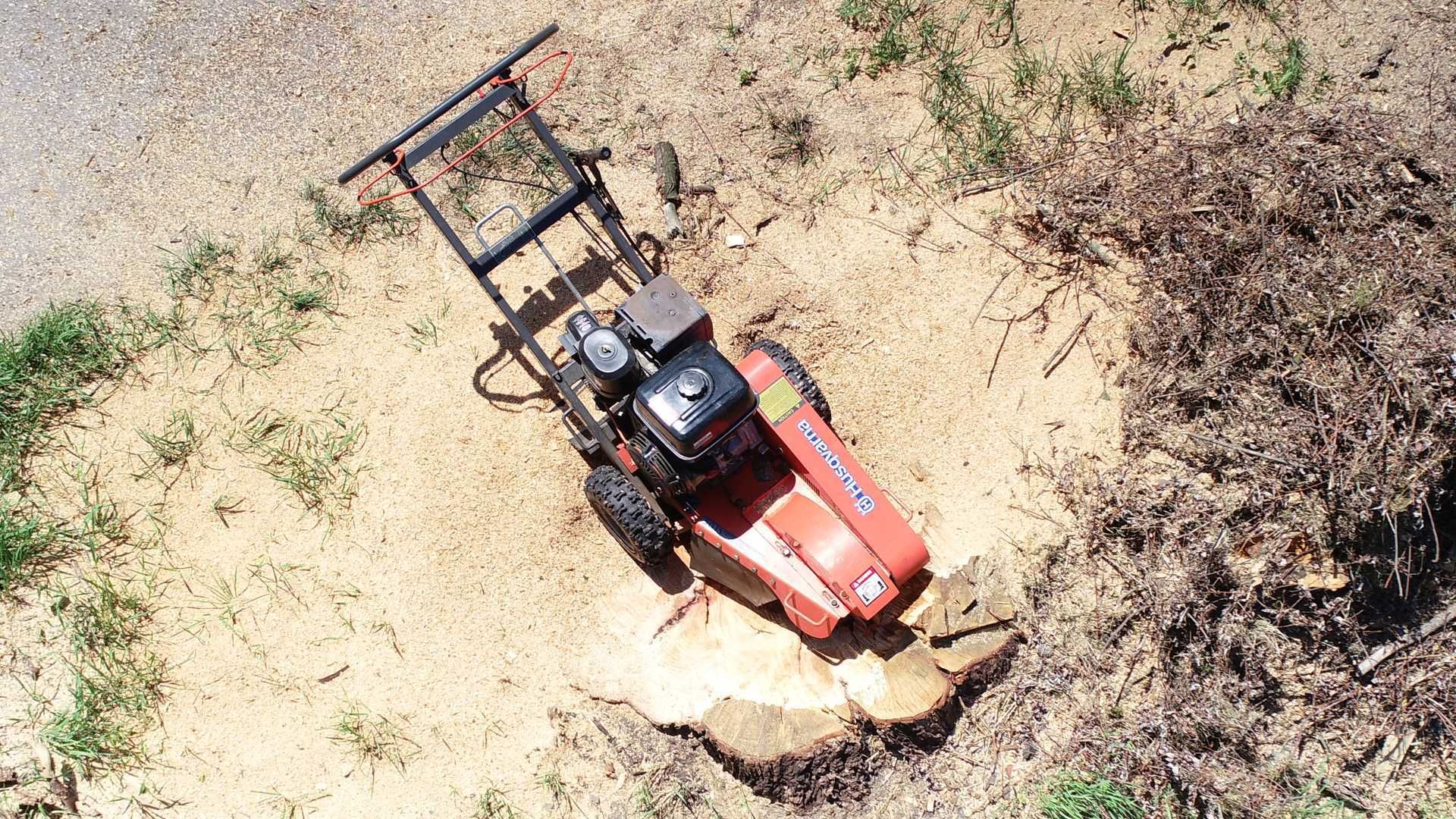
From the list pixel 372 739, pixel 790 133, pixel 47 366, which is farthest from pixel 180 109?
pixel 372 739

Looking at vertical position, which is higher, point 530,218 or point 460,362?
point 530,218

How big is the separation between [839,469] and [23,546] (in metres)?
4.78

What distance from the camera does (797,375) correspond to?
5457 millimetres

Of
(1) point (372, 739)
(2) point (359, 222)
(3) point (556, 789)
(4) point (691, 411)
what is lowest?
(3) point (556, 789)

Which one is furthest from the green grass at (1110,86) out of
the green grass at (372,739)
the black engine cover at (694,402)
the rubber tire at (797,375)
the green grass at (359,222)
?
the green grass at (372,739)

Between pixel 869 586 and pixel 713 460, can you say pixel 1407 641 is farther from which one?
pixel 713 460

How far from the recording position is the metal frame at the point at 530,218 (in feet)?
16.3

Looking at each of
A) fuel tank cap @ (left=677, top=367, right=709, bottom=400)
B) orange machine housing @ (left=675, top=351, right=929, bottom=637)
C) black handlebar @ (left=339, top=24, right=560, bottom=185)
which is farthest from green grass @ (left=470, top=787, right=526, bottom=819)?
black handlebar @ (left=339, top=24, right=560, bottom=185)

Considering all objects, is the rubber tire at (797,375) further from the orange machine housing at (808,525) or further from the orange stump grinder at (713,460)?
the orange machine housing at (808,525)

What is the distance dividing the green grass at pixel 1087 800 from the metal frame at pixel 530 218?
99.2 inches

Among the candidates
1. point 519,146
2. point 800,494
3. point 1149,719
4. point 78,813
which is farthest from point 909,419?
point 78,813

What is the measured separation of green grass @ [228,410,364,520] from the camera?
5.82 metres

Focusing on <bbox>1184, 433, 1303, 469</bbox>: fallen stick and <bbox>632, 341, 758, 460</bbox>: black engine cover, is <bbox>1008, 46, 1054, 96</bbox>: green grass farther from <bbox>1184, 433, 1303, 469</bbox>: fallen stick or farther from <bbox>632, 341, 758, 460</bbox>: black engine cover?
<bbox>632, 341, 758, 460</bbox>: black engine cover

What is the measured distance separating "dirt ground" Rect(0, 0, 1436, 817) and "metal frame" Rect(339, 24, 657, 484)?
59cm
